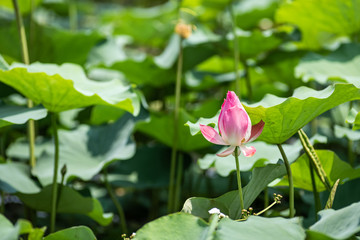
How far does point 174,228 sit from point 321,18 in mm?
Answer: 1188

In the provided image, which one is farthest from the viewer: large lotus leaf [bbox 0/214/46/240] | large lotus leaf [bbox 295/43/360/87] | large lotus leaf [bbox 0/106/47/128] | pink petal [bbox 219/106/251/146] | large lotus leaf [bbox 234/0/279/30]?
large lotus leaf [bbox 234/0/279/30]

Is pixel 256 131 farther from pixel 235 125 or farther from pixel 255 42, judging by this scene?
pixel 255 42

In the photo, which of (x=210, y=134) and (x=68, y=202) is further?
(x=68, y=202)

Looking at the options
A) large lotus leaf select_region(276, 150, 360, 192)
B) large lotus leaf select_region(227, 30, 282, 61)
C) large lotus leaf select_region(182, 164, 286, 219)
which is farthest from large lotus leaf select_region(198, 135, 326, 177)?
large lotus leaf select_region(227, 30, 282, 61)

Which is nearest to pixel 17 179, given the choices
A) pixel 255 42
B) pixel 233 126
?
pixel 233 126

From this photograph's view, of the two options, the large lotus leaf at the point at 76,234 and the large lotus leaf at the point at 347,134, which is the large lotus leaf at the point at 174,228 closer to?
the large lotus leaf at the point at 76,234

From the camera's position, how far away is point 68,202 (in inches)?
47.1

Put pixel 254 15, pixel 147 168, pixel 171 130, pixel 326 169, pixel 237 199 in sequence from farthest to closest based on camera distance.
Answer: pixel 254 15 → pixel 147 168 → pixel 171 130 → pixel 326 169 → pixel 237 199

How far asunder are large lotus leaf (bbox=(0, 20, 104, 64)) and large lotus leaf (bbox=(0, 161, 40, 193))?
60 cm

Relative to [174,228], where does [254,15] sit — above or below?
above

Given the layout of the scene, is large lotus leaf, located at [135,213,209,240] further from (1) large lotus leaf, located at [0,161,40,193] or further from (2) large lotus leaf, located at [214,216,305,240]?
(1) large lotus leaf, located at [0,161,40,193]

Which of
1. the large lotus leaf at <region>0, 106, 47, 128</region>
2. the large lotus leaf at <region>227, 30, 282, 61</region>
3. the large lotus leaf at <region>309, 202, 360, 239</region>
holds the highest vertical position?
the large lotus leaf at <region>227, 30, 282, 61</region>

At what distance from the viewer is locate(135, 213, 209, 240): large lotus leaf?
73cm

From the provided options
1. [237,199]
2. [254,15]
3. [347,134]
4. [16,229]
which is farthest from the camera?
[254,15]
